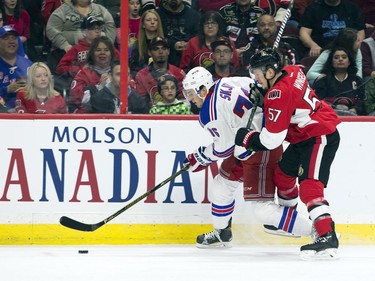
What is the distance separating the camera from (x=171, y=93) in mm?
7098

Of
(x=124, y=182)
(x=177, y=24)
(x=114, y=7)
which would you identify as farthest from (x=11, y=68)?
(x=177, y=24)

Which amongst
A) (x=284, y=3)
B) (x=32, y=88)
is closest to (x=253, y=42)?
(x=284, y=3)

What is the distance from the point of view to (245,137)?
6.34 m

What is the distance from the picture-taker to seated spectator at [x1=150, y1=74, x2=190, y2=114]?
23.2ft

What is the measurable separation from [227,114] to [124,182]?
884 mm

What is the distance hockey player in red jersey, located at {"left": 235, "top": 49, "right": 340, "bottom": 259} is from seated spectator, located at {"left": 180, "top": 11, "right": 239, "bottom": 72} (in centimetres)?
93

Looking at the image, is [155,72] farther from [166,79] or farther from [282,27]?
[282,27]

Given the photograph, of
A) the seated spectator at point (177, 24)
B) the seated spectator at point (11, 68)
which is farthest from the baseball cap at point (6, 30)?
the seated spectator at point (177, 24)

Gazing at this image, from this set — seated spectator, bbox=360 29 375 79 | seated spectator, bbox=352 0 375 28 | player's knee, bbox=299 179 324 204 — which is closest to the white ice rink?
player's knee, bbox=299 179 324 204

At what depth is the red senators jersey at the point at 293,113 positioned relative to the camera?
6.18m

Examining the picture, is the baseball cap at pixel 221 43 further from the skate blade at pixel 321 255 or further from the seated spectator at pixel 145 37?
the skate blade at pixel 321 255

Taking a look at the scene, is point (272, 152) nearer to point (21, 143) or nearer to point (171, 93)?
point (171, 93)

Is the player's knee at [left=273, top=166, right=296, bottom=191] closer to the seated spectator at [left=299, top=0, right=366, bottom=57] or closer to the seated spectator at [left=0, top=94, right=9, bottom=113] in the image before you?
the seated spectator at [left=299, top=0, right=366, bottom=57]

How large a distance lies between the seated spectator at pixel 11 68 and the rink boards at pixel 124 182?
0.16 metres
